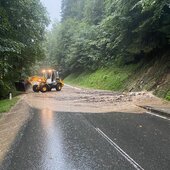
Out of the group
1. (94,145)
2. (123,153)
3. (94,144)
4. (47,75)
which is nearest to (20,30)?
(47,75)

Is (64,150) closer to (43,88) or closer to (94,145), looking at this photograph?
(94,145)

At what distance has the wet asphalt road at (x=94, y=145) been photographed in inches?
266

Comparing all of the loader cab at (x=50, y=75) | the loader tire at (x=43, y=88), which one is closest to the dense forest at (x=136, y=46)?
the loader cab at (x=50, y=75)

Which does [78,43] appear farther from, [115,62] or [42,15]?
[42,15]

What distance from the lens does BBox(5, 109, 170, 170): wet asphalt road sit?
22.2 ft

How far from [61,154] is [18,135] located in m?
2.87

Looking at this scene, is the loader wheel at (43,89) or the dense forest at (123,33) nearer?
the dense forest at (123,33)

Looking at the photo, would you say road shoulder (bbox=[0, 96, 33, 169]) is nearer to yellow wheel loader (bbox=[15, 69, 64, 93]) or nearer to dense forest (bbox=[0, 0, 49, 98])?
dense forest (bbox=[0, 0, 49, 98])

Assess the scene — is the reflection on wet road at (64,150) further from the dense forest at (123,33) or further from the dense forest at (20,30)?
the dense forest at (123,33)

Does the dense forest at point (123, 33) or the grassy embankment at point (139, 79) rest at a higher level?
the dense forest at point (123, 33)

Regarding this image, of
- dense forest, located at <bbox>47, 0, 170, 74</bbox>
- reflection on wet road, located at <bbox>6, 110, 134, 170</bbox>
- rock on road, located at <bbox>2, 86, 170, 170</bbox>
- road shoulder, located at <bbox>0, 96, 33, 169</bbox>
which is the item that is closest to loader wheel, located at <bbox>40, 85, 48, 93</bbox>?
dense forest, located at <bbox>47, 0, 170, 74</bbox>

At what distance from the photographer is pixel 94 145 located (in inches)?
333

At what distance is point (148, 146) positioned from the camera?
8.24m

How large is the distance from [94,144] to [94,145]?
0.38 feet
